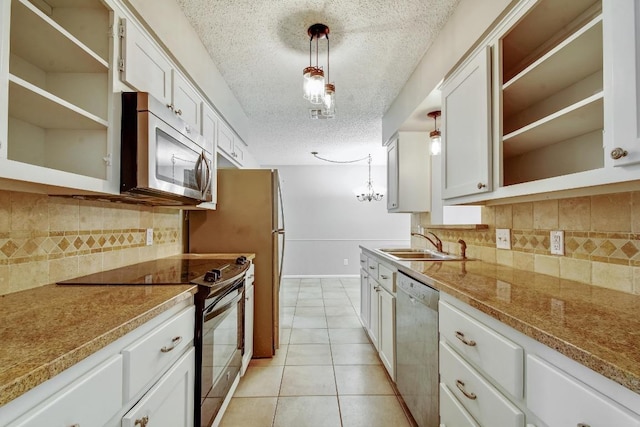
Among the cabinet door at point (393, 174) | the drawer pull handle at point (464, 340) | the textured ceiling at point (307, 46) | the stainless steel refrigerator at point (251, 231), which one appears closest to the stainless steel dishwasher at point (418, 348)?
the drawer pull handle at point (464, 340)

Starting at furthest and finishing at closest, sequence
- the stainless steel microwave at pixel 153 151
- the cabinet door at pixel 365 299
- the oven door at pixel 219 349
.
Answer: the cabinet door at pixel 365 299 → the oven door at pixel 219 349 → the stainless steel microwave at pixel 153 151

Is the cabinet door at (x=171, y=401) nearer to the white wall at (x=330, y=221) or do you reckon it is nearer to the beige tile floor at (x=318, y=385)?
the beige tile floor at (x=318, y=385)

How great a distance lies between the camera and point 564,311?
2.98ft

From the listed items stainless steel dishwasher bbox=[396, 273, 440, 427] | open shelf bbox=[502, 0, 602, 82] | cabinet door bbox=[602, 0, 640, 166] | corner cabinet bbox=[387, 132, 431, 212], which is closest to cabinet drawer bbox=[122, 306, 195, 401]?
stainless steel dishwasher bbox=[396, 273, 440, 427]

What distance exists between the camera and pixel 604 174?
3.00 ft

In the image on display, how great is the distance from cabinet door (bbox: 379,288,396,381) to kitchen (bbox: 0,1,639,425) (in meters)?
0.69

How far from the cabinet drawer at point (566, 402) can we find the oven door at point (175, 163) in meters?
1.52

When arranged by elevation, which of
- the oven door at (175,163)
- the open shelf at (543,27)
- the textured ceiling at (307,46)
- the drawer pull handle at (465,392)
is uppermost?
the textured ceiling at (307,46)

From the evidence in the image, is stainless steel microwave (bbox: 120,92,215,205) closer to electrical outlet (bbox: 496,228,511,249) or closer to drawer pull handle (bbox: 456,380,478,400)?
drawer pull handle (bbox: 456,380,478,400)

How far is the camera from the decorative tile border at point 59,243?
1.15 metres

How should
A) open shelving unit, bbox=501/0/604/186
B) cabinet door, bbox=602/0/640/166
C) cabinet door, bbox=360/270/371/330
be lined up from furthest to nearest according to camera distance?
cabinet door, bbox=360/270/371/330
open shelving unit, bbox=501/0/604/186
cabinet door, bbox=602/0/640/166

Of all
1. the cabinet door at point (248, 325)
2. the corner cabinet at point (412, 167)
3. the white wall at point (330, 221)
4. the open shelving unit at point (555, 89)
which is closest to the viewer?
the open shelving unit at point (555, 89)

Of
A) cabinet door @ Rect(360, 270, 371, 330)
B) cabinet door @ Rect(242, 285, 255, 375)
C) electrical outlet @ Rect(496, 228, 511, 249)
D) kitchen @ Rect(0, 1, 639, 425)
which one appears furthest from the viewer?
cabinet door @ Rect(360, 270, 371, 330)

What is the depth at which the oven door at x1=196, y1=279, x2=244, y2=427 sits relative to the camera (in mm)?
1412
